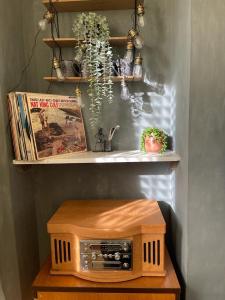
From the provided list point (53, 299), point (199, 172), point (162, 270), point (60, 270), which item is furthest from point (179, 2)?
point (53, 299)

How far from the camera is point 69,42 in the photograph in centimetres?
140

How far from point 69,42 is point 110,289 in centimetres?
132

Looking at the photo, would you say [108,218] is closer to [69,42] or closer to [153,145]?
[153,145]

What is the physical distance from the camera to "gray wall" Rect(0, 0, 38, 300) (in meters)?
1.26

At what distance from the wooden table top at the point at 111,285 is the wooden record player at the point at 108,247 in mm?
23

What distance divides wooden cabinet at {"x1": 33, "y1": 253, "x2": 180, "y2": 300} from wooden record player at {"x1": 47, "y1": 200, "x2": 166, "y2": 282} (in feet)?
0.10

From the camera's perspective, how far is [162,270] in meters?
1.21

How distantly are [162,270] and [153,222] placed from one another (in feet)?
0.80

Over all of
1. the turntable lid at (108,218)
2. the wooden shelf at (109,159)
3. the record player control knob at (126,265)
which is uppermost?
the wooden shelf at (109,159)

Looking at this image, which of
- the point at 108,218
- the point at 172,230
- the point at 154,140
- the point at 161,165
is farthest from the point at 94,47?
the point at 172,230

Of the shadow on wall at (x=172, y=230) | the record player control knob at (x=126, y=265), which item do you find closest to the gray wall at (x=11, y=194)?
the record player control knob at (x=126, y=265)

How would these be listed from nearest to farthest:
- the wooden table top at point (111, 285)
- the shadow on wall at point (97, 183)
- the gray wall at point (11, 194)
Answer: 1. the wooden table top at point (111, 285)
2. the gray wall at point (11, 194)
3. the shadow on wall at point (97, 183)

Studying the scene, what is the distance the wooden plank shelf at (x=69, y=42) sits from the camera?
135 centimetres

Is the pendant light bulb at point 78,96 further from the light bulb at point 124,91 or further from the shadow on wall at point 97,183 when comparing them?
the shadow on wall at point 97,183
